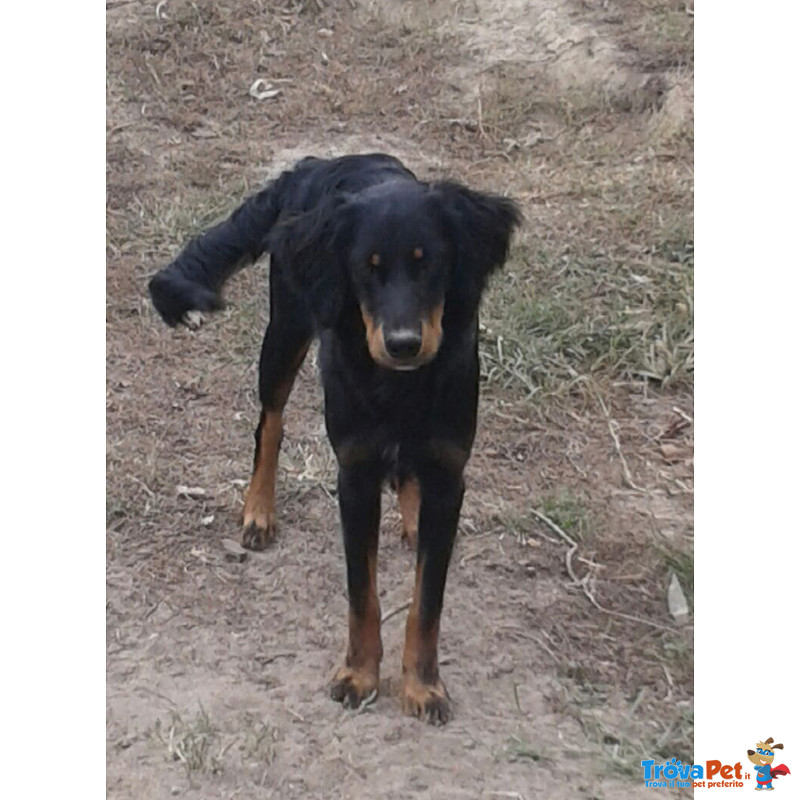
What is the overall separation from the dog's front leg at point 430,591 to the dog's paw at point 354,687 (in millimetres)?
93

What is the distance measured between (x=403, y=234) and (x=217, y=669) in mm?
1472

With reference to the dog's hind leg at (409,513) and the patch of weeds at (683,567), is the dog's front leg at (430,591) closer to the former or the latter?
the dog's hind leg at (409,513)

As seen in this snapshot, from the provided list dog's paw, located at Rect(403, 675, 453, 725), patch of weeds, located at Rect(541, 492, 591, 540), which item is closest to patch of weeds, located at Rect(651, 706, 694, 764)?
dog's paw, located at Rect(403, 675, 453, 725)

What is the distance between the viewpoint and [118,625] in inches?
156

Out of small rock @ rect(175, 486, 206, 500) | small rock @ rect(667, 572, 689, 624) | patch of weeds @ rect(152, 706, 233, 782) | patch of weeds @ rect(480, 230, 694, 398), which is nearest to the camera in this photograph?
patch of weeds @ rect(152, 706, 233, 782)

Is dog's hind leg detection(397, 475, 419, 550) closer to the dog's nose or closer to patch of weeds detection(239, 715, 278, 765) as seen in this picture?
patch of weeds detection(239, 715, 278, 765)

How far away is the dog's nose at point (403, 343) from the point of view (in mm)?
2945

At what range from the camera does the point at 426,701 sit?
136 inches

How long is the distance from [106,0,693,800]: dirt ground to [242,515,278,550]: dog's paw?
42 mm

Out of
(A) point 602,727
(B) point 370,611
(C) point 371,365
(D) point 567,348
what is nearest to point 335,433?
(C) point 371,365

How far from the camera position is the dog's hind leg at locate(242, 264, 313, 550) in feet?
12.9
